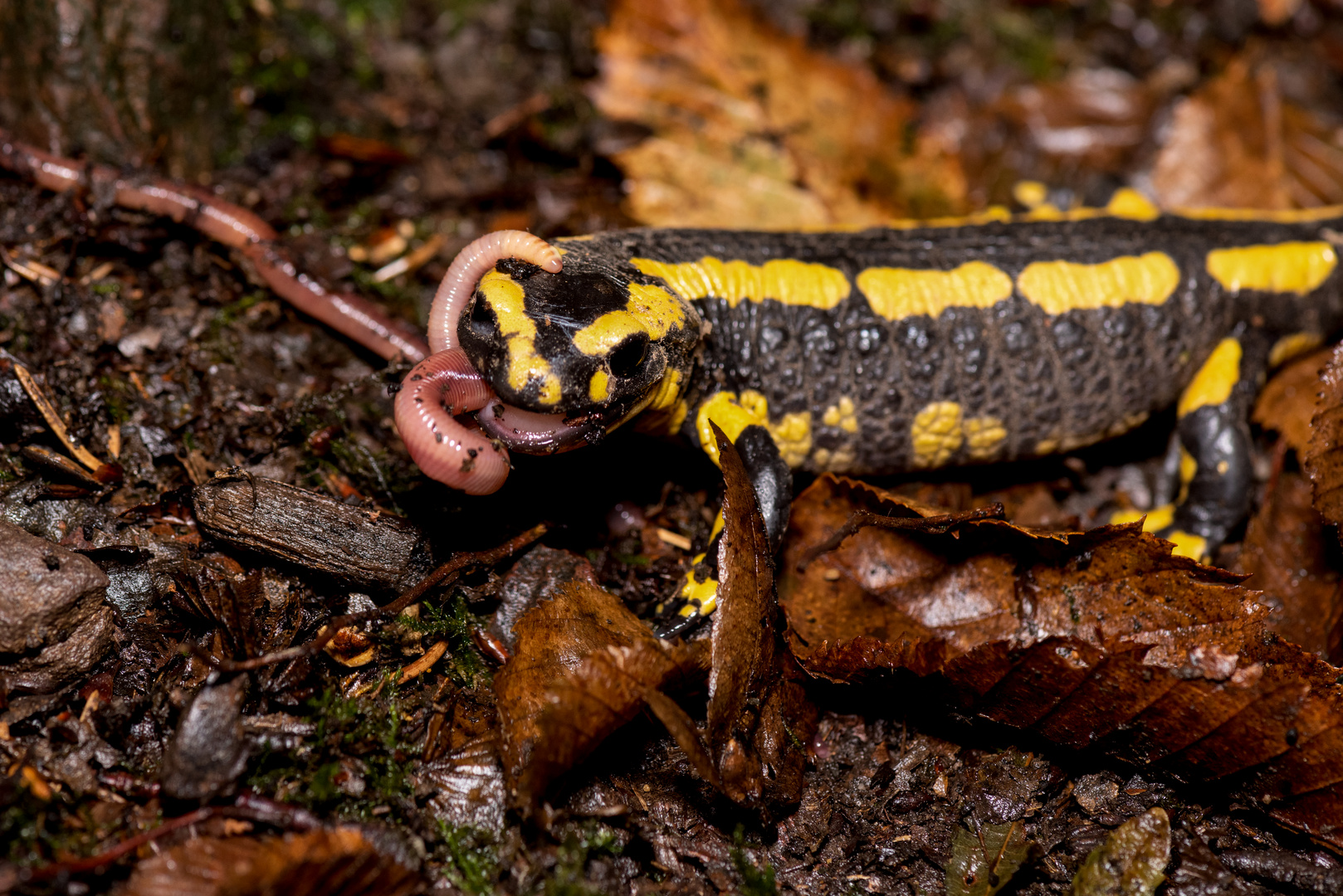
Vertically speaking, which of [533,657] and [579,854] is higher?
[533,657]

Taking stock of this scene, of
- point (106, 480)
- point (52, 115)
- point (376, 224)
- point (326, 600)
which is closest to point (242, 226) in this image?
point (376, 224)

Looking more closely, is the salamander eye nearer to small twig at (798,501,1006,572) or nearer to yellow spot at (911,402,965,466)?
small twig at (798,501,1006,572)

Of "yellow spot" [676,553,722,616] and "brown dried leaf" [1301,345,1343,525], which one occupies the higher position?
"brown dried leaf" [1301,345,1343,525]

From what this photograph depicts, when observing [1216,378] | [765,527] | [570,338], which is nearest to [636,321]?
[570,338]

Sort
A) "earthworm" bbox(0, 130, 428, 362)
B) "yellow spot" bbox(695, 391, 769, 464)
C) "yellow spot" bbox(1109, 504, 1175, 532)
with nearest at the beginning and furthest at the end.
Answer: "yellow spot" bbox(695, 391, 769, 464), "earthworm" bbox(0, 130, 428, 362), "yellow spot" bbox(1109, 504, 1175, 532)

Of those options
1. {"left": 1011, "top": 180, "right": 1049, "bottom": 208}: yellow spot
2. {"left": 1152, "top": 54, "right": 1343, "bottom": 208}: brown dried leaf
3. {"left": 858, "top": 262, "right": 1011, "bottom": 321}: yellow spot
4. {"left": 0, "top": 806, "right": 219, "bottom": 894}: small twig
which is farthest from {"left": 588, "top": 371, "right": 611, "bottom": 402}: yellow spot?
{"left": 1152, "top": 54, "right": 1343, "bottom": 208}: brown dried leaf

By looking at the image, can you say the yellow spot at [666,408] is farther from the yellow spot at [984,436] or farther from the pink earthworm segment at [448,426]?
the yellow spot at [984,436]

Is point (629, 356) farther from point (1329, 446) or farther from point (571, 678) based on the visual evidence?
point (1329, 446)
